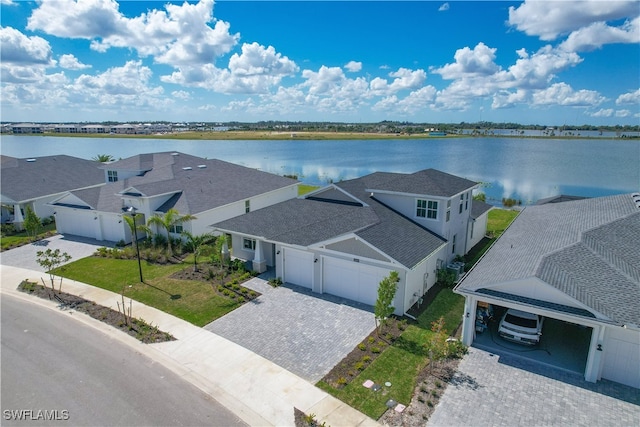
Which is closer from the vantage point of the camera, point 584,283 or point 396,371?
point 396,371

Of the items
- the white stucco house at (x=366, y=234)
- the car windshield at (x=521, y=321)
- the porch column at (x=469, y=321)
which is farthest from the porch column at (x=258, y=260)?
the car windshield at (x=521, y=321)

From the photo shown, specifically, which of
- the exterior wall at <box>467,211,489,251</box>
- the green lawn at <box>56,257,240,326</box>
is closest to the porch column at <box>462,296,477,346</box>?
the green lawn at <box>56,257,240,326</box>

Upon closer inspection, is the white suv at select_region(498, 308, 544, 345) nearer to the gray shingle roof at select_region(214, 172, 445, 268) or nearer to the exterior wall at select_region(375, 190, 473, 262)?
the gray shingle roof at select_region(214, 172, 445, 268)

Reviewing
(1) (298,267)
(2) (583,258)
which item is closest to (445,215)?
(2) (583,258)

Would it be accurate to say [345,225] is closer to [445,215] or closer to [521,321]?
[445,215]

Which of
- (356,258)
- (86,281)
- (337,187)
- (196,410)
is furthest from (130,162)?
(196,410)

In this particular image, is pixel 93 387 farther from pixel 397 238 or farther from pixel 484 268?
pixel 484 268
